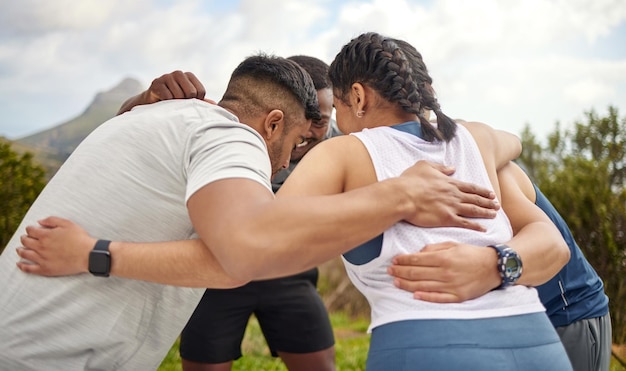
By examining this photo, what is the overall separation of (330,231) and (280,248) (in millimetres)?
141

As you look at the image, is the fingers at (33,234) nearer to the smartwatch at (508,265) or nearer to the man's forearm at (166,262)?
the man's forearm at (166,262)

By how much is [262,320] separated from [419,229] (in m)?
2.24

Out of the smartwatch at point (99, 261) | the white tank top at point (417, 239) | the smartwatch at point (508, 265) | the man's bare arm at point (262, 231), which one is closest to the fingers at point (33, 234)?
the man's bare arm at point (262, 231)

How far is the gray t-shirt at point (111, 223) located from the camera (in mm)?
2076

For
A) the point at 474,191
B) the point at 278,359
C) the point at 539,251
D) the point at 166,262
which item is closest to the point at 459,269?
the point at 474,191

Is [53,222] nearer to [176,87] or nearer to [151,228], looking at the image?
[151,228]

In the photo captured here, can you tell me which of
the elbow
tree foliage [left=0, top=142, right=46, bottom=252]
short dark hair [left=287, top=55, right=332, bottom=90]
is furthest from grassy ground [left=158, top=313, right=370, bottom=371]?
the elbow

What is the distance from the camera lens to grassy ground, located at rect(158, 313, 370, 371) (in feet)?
22.3

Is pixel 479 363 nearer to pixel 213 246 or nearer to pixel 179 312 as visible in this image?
pixel 213 246

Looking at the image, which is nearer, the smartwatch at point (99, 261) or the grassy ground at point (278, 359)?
the smartwatch at point (99, 261)

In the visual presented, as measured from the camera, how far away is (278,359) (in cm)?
736

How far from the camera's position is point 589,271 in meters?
2.89

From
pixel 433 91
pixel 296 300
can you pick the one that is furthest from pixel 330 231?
pixel 296 300

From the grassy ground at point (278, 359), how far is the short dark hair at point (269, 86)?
4.30m
